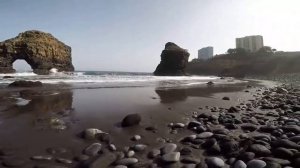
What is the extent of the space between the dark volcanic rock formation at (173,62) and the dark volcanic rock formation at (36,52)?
27196 mm

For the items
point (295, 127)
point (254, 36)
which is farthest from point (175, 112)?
point (254, 36)

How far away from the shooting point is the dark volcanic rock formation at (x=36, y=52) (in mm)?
54000

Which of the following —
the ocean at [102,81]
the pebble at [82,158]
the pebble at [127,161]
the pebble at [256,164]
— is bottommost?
the pebble at [256,164]

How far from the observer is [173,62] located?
63.7 meters

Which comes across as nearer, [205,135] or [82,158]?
[82,158]

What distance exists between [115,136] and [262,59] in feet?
334

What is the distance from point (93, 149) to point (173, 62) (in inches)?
2371

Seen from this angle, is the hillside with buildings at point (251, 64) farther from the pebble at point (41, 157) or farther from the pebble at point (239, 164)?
the pebble at point (41, 157)

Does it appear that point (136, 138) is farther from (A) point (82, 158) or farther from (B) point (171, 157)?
(A) point (82, 158)

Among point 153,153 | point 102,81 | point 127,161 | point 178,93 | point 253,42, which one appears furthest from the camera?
point 253,42

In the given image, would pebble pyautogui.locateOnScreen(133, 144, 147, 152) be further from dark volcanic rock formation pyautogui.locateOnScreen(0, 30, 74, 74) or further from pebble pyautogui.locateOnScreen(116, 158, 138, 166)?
dark volcanic rock formation pyautogui.locateOnScreen(0, 30, 74, 74)

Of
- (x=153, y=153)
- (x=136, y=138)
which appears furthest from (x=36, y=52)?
(x=153, y=153)

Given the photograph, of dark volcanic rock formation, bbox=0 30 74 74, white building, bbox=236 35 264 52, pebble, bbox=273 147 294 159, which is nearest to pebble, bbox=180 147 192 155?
pebble, bbox=273 147 294 159

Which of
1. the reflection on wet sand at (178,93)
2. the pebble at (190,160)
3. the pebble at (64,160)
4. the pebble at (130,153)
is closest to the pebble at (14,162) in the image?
the pebble at (64,160)
